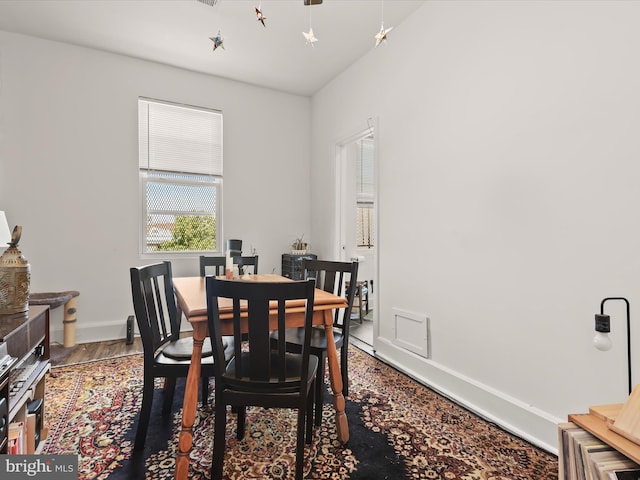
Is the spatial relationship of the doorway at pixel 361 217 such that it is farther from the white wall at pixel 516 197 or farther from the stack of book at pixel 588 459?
the stack of book at pixel 588 459

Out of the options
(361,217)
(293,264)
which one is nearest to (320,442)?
(293,264)

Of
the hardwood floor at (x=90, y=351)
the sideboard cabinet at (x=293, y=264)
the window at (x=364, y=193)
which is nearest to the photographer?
the hardwood floor at (x=90, y=351)

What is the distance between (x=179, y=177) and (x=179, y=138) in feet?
1.47

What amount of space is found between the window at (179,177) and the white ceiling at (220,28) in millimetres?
601

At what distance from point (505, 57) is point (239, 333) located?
223cm

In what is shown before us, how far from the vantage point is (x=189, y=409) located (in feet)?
5.11

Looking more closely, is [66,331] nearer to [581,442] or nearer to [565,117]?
[581,442]

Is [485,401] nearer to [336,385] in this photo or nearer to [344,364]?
[344,364]

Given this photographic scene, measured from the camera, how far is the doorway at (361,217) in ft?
11.5

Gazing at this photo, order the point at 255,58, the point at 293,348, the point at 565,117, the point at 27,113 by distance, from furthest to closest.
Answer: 1. the point at 255,58
2. the point at 27,113
3. the point at 293,348
4. the point at 565,117

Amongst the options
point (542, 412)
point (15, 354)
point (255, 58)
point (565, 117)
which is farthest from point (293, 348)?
point (255, 58)

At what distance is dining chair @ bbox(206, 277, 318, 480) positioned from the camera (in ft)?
4.68

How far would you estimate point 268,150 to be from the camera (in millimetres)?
4461

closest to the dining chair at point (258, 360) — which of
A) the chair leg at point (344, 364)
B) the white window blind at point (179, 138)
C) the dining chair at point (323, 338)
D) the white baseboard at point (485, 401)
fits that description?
the dining chair at point (323, 338)
